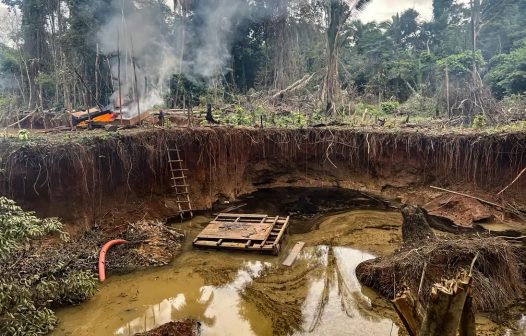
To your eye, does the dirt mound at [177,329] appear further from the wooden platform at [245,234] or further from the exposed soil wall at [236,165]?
the exposed soil wall at [236,165]

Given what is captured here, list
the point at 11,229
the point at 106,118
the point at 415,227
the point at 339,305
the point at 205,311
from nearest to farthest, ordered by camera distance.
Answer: the point at 11,229
the point at 205,311
the point at 339,305
the point at 415,227
the point at 106,118

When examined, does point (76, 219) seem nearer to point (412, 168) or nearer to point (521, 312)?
point (521, 312)

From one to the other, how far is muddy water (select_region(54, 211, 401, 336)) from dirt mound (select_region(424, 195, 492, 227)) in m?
2.72

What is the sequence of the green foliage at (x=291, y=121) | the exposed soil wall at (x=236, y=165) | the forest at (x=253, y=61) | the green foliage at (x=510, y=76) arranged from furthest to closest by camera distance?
the green foliage at (x=510, y=76) < the forest at (x=253, y=61) < the green foliage at (x=291, y=121) < the exposed soil wall at (x=236, y=165)

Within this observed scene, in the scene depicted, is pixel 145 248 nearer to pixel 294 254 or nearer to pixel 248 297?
pixel 248 297

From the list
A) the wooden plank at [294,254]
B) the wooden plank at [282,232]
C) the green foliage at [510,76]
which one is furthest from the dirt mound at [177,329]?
the green foliage at [510,76]

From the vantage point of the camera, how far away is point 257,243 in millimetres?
8914

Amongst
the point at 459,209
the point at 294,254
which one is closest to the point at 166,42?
the point at 294,254

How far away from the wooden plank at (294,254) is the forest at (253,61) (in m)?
6.75

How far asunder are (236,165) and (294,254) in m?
5.51

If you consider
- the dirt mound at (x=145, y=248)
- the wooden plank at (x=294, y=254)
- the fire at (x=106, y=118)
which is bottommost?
the wooden plank at (x=294, y=254)

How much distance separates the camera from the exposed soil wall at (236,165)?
890 cm

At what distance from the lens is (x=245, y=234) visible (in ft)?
30.3

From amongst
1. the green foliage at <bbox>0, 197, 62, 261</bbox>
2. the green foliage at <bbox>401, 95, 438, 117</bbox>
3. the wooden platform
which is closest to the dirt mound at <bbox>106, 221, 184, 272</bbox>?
the wooden platform
